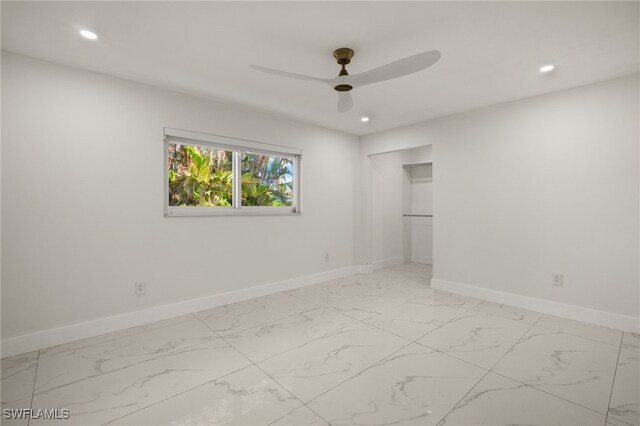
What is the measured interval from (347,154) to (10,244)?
3.96 metres

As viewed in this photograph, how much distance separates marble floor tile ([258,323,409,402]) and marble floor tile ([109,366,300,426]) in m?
0.10

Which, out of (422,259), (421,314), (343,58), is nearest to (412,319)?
(421,314)

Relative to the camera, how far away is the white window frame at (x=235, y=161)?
299cm

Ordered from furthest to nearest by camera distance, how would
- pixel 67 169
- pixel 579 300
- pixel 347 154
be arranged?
pixel 347 154, pixel 579 300, pixel 67 169

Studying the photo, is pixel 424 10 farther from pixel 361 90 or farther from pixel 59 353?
pixel 59 353

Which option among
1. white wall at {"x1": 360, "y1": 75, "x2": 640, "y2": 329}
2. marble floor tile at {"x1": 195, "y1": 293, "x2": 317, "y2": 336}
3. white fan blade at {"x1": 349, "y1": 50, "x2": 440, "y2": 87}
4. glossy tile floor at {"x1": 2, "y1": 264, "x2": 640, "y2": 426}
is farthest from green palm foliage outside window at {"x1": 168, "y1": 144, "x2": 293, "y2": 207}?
white wall at {"x1": 360, "y1": 75, "x2": 640, "y2": 329}

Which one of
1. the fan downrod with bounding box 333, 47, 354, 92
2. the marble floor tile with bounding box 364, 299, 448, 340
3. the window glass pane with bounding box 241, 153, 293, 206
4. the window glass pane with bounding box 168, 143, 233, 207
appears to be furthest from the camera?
the window glass pane with bounding box 241, 153, 293, 206

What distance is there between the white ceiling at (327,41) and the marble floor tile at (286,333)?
2293 millimetres

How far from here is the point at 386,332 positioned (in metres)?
2.56

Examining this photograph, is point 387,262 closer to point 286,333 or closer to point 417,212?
point 417,212

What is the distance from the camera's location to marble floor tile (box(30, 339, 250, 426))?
1595mm

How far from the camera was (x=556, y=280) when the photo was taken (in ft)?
9.72

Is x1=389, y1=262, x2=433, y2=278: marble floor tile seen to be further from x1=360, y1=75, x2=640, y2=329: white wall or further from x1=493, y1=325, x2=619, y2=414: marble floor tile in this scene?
x1=493, y1=325, x2=619, y2=414: marble floor tile

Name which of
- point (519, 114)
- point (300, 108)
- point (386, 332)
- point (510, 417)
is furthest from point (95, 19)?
point (519, 114)
